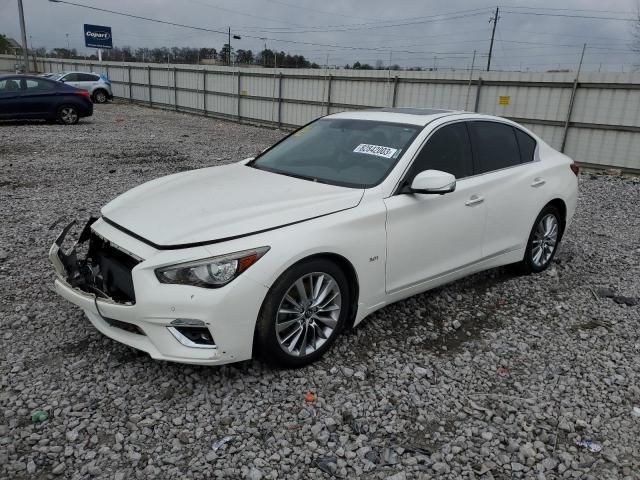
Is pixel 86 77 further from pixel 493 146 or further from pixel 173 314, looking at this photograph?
pixel 173 314

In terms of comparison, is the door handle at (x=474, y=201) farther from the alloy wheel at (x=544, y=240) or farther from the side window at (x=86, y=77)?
the side window at (x=86, y=77)

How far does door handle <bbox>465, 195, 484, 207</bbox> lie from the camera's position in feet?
13.8

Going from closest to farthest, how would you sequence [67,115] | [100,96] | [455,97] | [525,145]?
1. [525,145]
2. [455,97]
3. [67,115]
4. [100,96]

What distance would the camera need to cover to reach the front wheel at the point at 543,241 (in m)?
5.11

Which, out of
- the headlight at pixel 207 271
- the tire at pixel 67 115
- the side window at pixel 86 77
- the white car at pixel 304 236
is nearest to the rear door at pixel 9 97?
the tire at pixel 67 115

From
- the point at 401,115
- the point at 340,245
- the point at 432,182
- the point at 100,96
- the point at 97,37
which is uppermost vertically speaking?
the point at 97,37

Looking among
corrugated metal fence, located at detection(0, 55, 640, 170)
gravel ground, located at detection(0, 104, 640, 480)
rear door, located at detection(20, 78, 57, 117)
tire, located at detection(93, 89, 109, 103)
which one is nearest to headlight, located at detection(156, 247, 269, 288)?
gravel ground, located at detection(0, 104, 640, 480)

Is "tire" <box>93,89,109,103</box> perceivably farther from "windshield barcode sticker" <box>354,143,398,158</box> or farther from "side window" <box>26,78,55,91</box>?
"windshield barcode sticker" <box>354,143,398,158</box>

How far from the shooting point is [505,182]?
4.59m

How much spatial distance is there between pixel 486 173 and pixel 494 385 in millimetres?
1854

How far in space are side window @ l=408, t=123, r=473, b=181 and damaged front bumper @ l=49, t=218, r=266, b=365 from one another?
1.66 meters

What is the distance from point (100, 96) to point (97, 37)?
19619mm

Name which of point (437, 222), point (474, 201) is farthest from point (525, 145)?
point (437, 222)

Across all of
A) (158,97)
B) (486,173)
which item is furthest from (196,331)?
(158,97)
